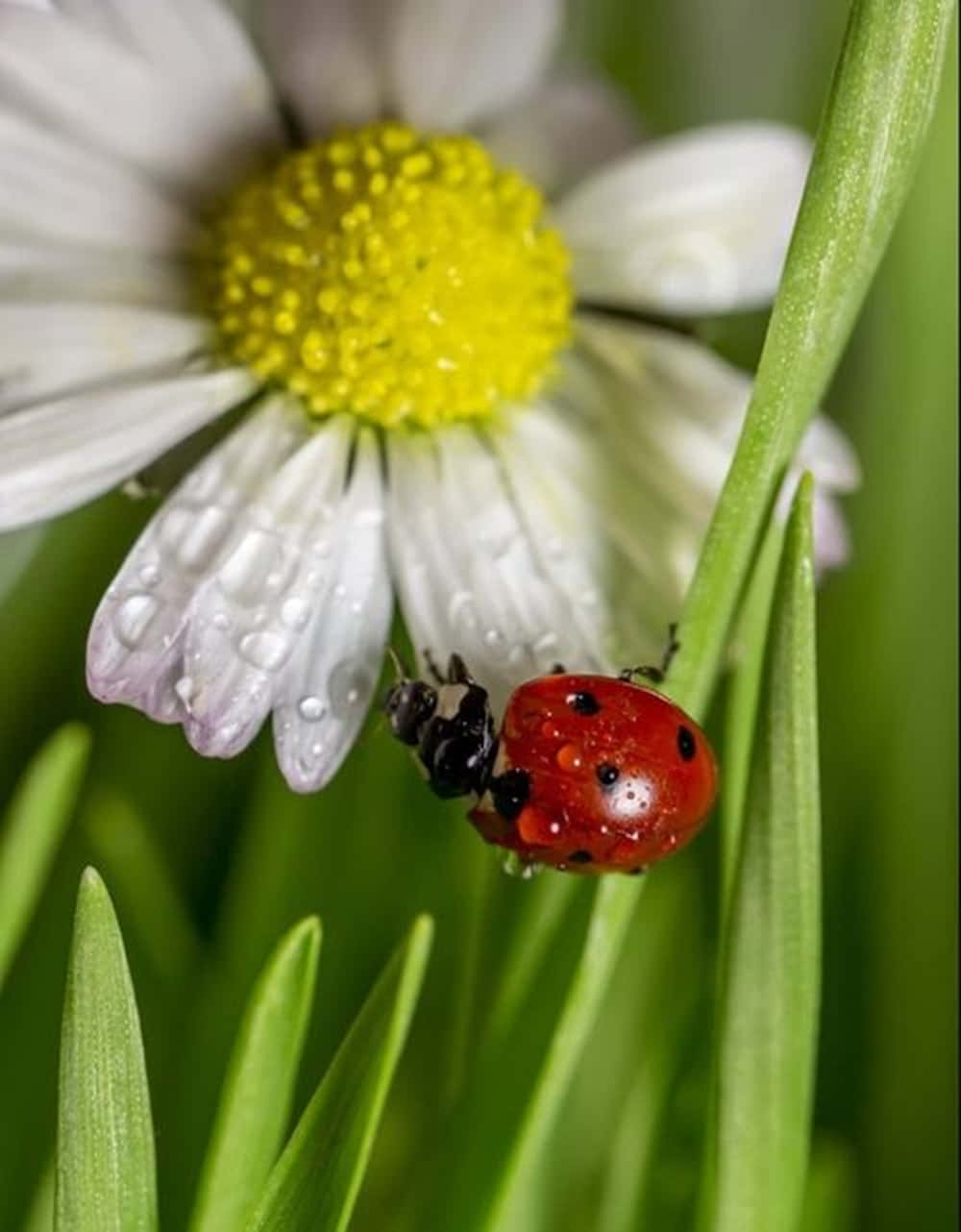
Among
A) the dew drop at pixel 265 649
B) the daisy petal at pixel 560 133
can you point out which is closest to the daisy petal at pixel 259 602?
the dew drop at pixel 265 649

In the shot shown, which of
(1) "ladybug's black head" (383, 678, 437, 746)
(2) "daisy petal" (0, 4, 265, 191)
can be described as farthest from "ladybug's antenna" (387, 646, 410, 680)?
(2) "daisy petal" (0, 4, 265, 191)

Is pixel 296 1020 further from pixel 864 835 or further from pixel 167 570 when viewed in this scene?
pixel 864 835

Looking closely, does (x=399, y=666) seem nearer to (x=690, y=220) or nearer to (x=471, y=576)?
(x=471, y=576)

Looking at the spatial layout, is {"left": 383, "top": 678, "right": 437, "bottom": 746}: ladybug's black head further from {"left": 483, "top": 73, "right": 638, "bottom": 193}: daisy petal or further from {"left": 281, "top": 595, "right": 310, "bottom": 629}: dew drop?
{"left": 483, "top": 73, "right": 638, "bottom": 193}: daisy petal

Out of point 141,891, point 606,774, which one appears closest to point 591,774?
point 606,774

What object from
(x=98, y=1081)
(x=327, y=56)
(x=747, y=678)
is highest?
(x=327, y=56)

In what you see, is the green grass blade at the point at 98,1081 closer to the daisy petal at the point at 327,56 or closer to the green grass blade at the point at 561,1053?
the green grass blade at the point at 561,1053
